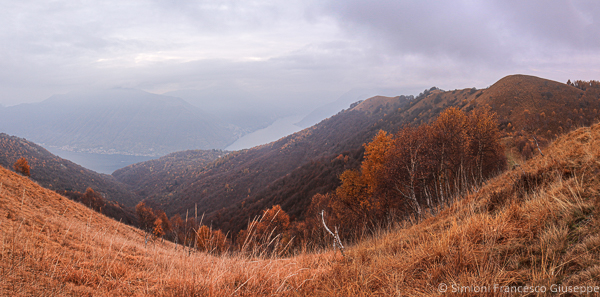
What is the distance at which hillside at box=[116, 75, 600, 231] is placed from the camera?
132 feet

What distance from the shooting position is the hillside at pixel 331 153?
40.3m

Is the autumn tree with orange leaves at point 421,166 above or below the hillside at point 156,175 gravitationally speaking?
above

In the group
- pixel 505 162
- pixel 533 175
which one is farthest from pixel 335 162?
pixel 533 175

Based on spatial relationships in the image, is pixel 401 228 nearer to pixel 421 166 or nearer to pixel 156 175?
pixel 421 166

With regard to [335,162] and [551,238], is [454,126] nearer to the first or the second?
[551,238]

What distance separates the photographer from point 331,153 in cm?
9638

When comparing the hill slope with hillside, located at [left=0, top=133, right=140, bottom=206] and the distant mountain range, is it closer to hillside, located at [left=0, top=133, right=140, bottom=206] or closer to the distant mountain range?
the distant mountain range

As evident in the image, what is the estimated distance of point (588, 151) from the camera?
4.71 metres

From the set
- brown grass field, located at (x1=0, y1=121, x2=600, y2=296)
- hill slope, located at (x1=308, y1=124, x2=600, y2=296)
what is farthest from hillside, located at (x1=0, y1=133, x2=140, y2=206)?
hill slope, located at (x1=308, y1=124, x2=600, y2=296)

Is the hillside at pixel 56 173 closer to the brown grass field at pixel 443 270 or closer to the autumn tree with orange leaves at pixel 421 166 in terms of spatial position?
the autumn tree with orange leaves at pixel 421 166

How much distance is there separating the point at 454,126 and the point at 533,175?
14630mm

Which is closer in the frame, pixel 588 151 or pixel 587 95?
pixel 588 151

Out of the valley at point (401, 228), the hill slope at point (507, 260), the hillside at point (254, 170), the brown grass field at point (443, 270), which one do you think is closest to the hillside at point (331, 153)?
the hillside at point (254, 170)

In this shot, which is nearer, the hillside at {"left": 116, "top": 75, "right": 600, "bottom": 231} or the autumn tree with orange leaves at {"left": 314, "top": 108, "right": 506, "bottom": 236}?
the autumn tree with orange leaves at {"left": 314, "top": 108, "right": 506, "bottom": 236}
